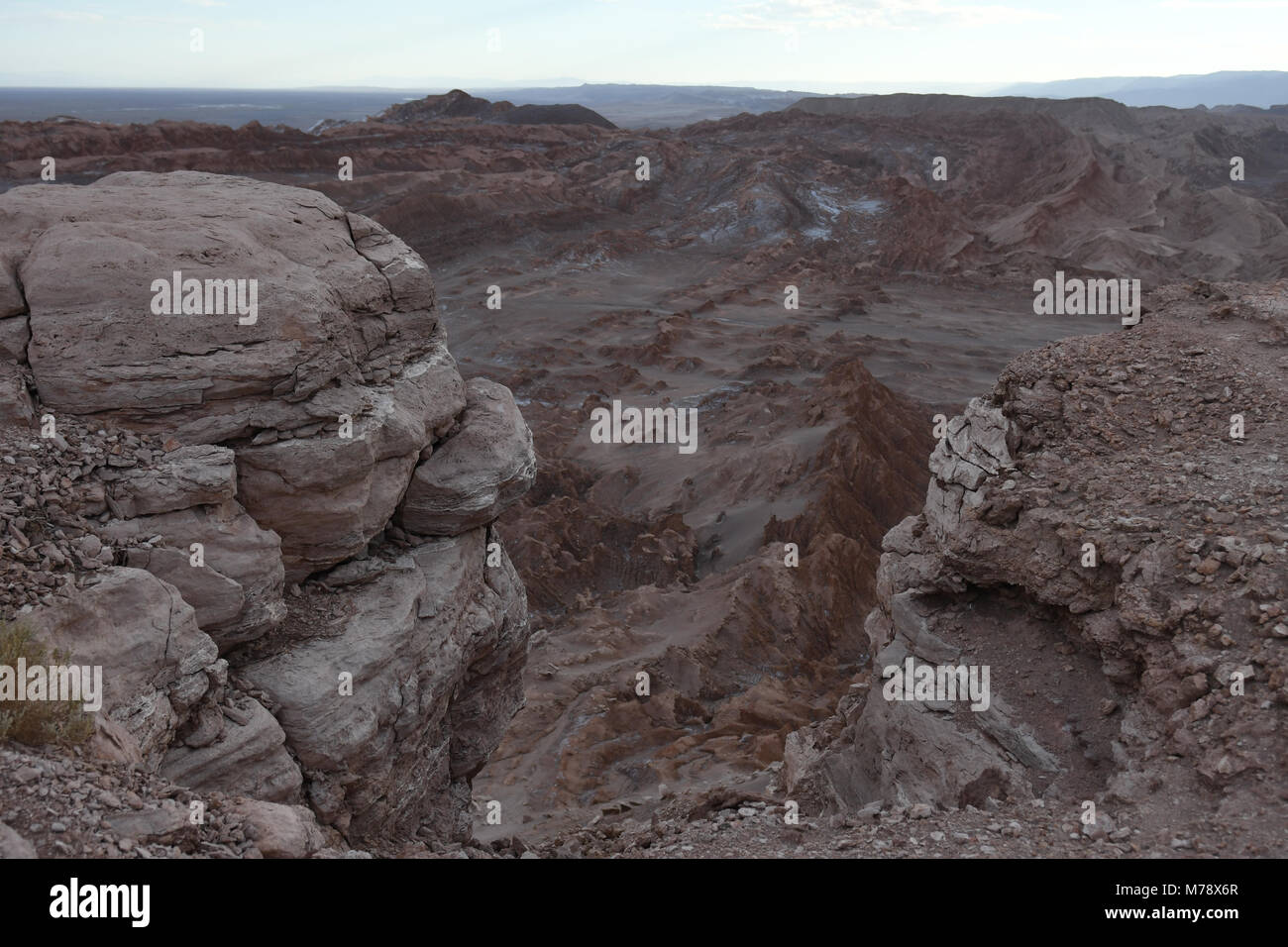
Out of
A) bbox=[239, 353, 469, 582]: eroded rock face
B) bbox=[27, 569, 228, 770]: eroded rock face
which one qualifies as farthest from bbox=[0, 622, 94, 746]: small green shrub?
bbox=[239, 353, 469, 582]: eroded rock face

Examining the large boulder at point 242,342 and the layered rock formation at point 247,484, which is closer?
the layered rock formation at point 247,484

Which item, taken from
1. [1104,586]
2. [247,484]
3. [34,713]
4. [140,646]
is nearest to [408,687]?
[247,484]

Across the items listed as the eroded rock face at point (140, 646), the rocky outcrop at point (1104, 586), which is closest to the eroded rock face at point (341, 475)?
the eroded rock face at point (140, 646)

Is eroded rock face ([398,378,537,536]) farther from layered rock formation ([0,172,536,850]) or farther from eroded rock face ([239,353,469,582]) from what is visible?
eroded rock face ([239,353,469,582])

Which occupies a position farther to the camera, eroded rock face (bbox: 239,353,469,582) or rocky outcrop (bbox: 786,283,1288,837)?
eroded rock face (bbox: 239,353,469,582)

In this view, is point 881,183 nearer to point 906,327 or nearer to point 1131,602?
point 906,327

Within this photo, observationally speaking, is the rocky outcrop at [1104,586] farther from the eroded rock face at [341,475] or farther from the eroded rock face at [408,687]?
the eroded rock face at [341,475]

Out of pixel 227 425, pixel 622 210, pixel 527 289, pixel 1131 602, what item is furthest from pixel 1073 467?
pixel 622 210

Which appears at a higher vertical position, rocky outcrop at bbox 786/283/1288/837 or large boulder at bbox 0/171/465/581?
large boulder at bbox 0/171/465/581
